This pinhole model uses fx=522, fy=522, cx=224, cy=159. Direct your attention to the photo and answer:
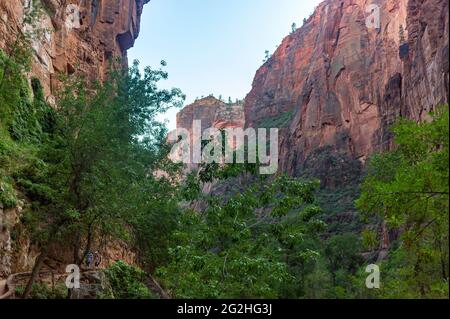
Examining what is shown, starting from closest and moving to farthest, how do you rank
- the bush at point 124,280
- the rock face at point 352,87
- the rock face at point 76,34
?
the bush at point 124,280
the rock face at point 76,34
the rock face at point 352,87

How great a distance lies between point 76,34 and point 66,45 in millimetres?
2655

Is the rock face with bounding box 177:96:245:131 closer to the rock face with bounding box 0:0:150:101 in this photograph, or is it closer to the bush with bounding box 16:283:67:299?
the rock face with bounding box 0:0:150:101

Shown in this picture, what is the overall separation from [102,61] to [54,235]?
29.3 meters

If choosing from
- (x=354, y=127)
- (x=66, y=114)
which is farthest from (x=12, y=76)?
(x=354, y=127)

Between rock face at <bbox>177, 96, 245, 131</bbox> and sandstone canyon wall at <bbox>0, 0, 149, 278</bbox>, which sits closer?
sandstone canyon wall at <bbox>0, 0, 149, 278</bbox>

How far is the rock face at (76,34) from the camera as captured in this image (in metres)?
26.7

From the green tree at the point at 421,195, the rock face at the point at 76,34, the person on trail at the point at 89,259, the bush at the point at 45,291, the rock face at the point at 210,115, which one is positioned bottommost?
the bush at the point at 45,291

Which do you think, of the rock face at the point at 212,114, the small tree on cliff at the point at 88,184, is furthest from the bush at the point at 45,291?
the rock face at the point at 212,114

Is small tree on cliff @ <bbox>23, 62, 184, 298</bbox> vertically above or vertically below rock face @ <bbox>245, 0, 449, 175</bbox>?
below

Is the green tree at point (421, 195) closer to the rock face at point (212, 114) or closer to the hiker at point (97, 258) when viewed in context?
the hiker at point (97, 258)

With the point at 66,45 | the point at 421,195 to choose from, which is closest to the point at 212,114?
the point at 66,45

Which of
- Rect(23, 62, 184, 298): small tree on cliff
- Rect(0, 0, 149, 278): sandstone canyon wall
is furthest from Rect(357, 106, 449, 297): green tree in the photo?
Rect(0, 0, 149, 278): sandstone canyon wall

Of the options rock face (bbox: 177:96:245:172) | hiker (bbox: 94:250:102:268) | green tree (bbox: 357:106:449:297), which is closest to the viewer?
green tree (bbox: 357:106:449:297)

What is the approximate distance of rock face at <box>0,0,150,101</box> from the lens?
26734 millimetres
